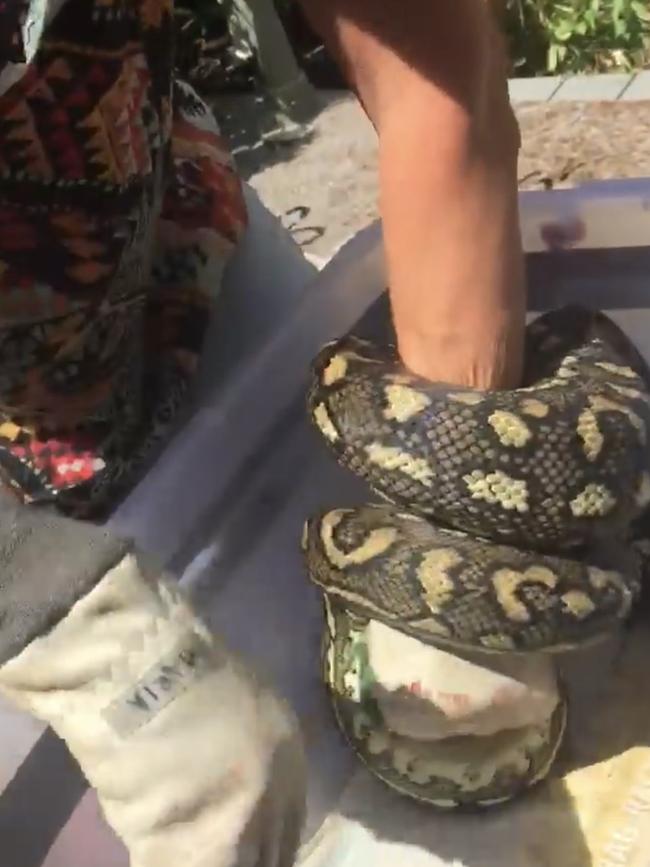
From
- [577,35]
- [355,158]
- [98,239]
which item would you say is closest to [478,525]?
[98,239]

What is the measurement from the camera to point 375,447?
84 centimetres

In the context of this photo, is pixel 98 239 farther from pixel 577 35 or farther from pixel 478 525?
pixel 577 35

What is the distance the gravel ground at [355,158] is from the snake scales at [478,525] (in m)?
0.93

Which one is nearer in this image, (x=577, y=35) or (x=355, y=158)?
(x=355, y=158)

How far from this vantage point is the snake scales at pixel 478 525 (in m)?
0.80

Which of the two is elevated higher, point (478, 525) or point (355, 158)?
point (478, 525)

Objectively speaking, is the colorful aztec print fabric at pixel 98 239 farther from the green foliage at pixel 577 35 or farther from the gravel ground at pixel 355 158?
the green foliage at pixel 577 35

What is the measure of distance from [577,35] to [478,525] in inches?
64.7

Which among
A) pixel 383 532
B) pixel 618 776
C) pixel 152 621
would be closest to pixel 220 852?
pixel 152 621

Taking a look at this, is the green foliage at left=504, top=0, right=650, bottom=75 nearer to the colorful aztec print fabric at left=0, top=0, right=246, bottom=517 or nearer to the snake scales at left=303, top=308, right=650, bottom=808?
the colorful aztec print fabric at left=0, top=0, right=246, bottom=517

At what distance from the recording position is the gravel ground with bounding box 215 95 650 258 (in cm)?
185

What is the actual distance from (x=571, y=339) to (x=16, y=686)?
508mm

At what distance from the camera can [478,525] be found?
2.72 ft

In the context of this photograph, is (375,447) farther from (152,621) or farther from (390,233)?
(152,621)
